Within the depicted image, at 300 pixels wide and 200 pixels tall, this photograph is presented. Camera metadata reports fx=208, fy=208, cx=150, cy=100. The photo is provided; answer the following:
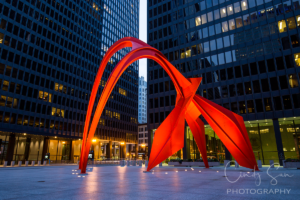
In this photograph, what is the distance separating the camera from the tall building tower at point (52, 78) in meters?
41.9

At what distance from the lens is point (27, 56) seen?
149 ft

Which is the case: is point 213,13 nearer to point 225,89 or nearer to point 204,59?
point 204,59

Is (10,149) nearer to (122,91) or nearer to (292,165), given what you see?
(122,91)

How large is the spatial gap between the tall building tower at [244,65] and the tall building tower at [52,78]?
25.2 meters

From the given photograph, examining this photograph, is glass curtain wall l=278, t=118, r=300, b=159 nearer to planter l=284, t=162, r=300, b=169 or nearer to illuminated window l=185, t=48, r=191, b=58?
planter l=284, t=162, r=300, b=169

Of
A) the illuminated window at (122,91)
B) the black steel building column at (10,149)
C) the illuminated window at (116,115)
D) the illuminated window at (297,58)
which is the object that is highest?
the illuminated window at (122,91)

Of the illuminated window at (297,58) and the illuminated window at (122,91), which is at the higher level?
the illuminated window at (122,91)

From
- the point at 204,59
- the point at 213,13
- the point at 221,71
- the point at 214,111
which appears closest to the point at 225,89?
the point at 221,71

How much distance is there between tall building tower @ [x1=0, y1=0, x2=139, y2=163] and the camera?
137 feet

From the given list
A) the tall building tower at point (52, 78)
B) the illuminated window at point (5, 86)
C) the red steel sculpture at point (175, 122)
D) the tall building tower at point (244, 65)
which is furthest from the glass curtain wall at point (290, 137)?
the illuminated window at point (5, 86)

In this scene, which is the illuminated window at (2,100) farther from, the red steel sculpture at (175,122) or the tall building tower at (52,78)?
the red steel sculpture at (175,122)

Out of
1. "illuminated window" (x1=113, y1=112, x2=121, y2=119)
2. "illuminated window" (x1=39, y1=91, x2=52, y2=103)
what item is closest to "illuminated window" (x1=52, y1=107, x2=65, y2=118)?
"illuminated window" (x1=39, y1=91, x2=52, y2=103)

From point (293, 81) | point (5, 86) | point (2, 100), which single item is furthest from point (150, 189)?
point (5, 86)

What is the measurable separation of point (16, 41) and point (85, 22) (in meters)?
26.8
